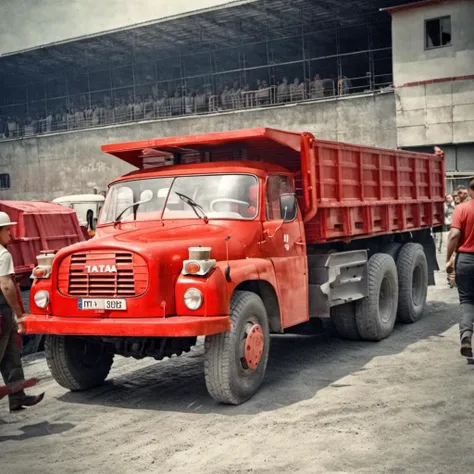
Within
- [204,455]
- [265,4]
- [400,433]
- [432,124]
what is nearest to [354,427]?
[400,433]

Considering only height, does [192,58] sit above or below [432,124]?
above

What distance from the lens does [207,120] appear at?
3133 centimetres

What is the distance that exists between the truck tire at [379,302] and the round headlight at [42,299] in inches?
174

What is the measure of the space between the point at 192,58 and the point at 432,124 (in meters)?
15.0

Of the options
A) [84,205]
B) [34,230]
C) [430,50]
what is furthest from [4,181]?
[34,230]

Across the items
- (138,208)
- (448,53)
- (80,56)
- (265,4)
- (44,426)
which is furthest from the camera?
(80,56)

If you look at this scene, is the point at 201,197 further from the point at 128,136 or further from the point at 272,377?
the point at 128,136

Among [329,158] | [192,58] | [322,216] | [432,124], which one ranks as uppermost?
[192,58]

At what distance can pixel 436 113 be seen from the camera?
25.7m

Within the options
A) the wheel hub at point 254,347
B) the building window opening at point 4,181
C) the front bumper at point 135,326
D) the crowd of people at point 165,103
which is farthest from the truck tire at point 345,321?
the building window opening at point 4,181

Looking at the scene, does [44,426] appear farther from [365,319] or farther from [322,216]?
[365,319]

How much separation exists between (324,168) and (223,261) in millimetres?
2450

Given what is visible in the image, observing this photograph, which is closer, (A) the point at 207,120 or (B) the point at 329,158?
(B) the point at 329,158

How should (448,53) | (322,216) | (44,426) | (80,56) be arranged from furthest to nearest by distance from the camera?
(80,56) → (448,53) → (322,216) → (44,426)
